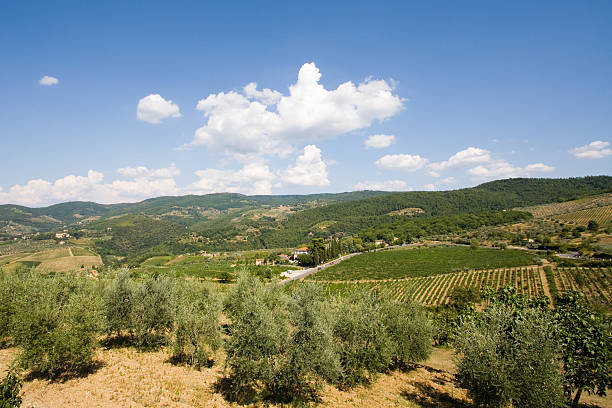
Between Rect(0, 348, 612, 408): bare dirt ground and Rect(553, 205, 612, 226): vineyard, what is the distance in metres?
183

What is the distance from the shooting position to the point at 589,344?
1708 centimetres

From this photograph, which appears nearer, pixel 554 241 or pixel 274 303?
pixel 274 303

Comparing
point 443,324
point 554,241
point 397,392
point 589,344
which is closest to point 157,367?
point 397,392

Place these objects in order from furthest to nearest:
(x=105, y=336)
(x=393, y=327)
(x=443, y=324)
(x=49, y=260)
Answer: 1. (x=49, y=260)
2. (x=443, y=324)
3. (x=105, y=336)
4. (x=393, y=327)

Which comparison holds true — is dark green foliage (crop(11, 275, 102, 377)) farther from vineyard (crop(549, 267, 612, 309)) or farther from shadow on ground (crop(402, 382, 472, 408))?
vineyard (crop(549, 267, 612, 309))

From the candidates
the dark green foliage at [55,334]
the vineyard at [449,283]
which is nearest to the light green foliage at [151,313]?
the dark green foliage at [55,334]

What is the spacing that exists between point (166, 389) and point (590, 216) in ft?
729

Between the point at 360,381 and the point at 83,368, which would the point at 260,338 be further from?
the point at 83,368

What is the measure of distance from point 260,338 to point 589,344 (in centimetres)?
2191

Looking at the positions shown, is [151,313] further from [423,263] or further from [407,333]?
[423,263]

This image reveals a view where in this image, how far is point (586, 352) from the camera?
17.3 metres

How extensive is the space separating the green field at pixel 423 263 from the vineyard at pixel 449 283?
234 inches

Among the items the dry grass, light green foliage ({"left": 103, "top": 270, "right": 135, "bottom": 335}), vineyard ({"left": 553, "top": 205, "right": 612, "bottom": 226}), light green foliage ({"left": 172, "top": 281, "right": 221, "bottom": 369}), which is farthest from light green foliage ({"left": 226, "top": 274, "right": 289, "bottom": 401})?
vineyard ({"left": 553, "top": 205, "right": 612, "bottom": 226})

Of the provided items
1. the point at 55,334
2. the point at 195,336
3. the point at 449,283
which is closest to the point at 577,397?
the point at 195,336
